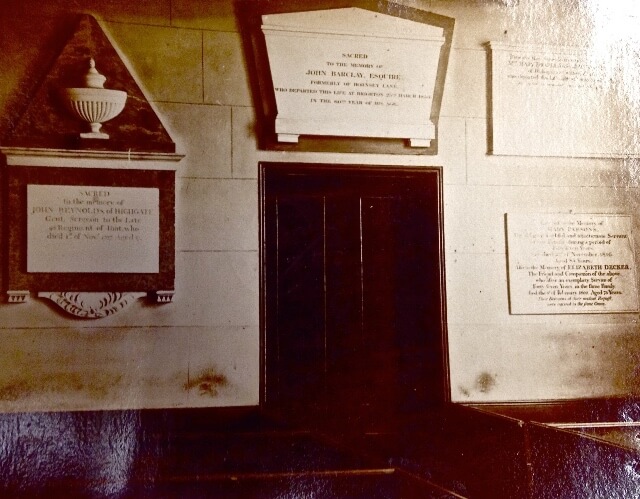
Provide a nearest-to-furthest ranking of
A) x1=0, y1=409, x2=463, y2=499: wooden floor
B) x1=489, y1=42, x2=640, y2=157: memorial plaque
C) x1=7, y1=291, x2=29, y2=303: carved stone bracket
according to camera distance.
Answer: x1=0, y1=409, x2=463, y2=499: wooden floor < x1=7, y1=291, x2=29, y2=303: carved stone bracket < x1=489, y1=42, x2=640, y2=157: memorial plaque

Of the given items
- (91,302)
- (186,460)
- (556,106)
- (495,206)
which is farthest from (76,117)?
(556,106)

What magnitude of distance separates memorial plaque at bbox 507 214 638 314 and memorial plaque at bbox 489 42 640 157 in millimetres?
535

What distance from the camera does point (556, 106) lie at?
481cm

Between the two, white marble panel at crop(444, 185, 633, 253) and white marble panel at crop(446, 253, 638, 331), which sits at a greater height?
white marble panel at crop(444, 185, 633, 253)

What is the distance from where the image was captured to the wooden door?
15.3 ft

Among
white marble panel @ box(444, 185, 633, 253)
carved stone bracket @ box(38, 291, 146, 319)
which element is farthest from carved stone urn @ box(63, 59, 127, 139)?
white marble panel @ box(444, 185, 633, 253)

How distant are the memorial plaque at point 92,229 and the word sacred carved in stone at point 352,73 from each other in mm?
1121

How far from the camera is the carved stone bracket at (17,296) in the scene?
159 inches

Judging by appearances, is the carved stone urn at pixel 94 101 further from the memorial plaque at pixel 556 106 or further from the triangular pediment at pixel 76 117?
the memorial plaque at pixel 556 106

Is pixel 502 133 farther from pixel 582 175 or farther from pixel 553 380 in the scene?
pixel 553 380

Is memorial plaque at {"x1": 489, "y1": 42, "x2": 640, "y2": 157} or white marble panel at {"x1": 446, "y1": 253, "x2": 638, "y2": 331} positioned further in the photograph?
memorial plaque at {"x1": 489, "y1": 42, "x2": 640, "y2": 157}

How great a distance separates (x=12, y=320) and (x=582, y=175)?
4.20 m

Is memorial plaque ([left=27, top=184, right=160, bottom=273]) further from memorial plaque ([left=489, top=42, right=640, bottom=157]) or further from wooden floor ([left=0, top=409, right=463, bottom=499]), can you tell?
memorial plaque ([left=489, top=42, right=640, bottom=157])

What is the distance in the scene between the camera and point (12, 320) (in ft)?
13.4
